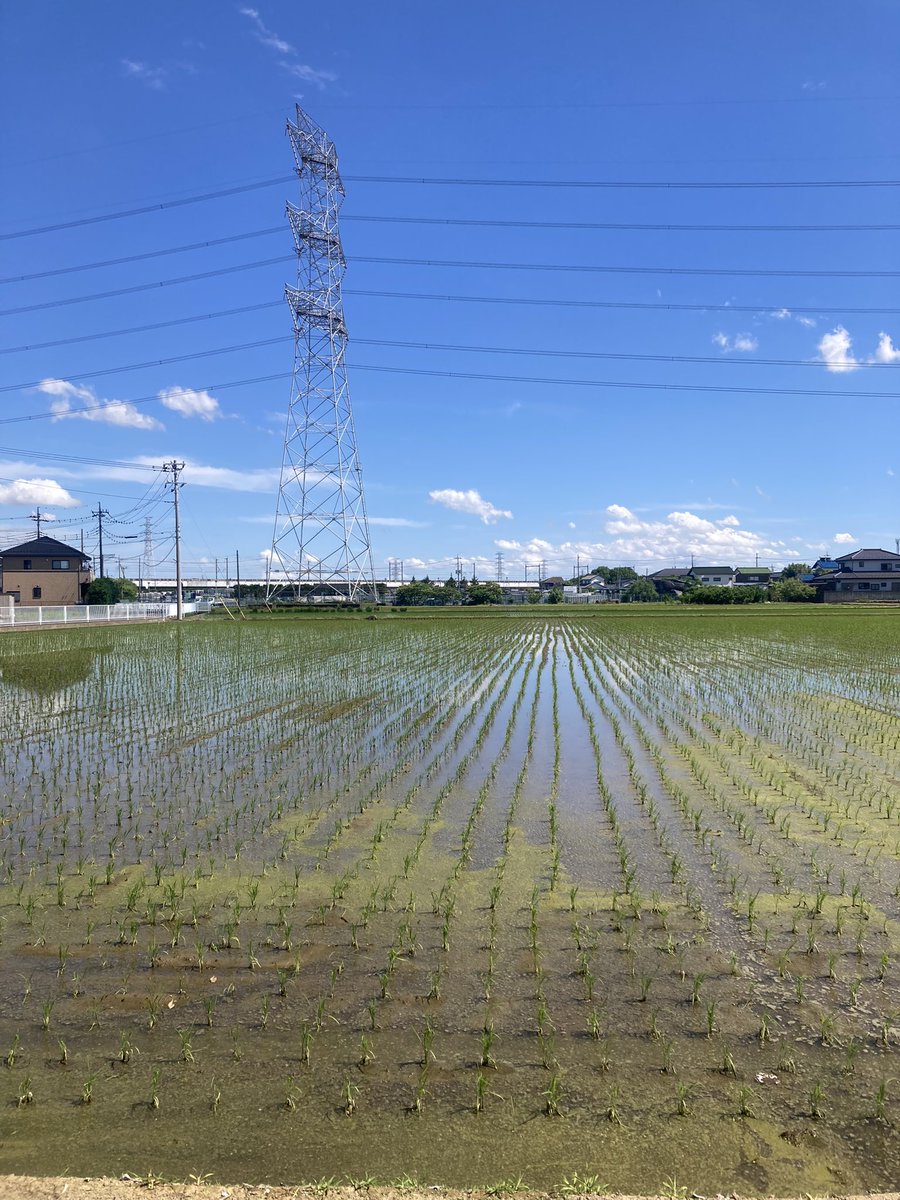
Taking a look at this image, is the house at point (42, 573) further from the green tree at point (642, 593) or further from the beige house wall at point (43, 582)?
the green tree at point (642, 593)

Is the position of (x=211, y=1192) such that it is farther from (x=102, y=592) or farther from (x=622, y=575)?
(x=622, y=575)

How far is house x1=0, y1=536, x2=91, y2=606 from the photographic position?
2125 inches

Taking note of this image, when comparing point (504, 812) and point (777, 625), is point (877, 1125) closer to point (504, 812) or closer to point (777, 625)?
point (504, 812)

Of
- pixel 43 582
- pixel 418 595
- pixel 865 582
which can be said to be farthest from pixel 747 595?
pixel 43 582

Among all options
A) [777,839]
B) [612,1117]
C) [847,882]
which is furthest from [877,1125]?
[777,839]

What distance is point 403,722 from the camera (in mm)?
11641

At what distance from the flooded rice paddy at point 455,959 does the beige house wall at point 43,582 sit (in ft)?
165

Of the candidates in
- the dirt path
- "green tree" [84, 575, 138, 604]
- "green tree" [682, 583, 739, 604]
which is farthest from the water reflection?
"green tree" [682, 583, 739, 604]

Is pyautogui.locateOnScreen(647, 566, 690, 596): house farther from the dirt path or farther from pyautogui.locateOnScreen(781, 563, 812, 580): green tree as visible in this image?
the dirt path

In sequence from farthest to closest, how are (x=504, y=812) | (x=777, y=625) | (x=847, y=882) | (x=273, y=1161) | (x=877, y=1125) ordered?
(x=777, y=625) → (x=504, y=812) → (x=847, y=882) → (x=877, y=1125) → (x=273, y=1161)

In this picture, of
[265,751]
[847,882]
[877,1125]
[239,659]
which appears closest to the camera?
[877,1125]

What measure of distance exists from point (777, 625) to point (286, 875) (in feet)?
120

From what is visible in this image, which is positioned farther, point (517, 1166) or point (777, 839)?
point (777, 839)

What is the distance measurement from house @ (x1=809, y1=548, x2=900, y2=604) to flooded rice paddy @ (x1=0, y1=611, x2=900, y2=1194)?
213 ft
